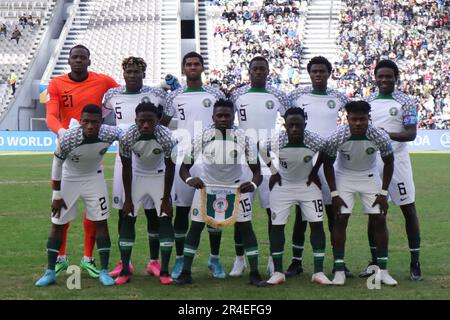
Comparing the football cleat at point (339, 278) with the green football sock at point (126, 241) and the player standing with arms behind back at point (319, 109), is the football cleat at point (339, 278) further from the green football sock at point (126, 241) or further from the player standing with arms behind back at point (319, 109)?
the green football sock at point (126, 241)

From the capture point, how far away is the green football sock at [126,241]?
30.3ft

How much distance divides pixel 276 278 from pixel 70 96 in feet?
11.2

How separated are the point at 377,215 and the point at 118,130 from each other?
10.4 ft

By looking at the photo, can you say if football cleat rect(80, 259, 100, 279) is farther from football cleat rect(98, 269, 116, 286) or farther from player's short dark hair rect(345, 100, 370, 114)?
player's short dark hair rect(345, 100, 370, 114)

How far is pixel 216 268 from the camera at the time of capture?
9.67m

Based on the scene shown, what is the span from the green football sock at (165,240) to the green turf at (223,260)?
9.2 inches

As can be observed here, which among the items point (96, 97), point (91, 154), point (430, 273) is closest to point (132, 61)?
point (96, 97)

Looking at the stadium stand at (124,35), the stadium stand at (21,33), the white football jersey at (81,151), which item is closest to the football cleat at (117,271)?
the white football jersey at (81,151)

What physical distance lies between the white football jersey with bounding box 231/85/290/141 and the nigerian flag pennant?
108 cm

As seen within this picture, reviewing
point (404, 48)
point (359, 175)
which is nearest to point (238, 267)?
point (359, 175)

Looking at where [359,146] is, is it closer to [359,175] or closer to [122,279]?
[359,175]

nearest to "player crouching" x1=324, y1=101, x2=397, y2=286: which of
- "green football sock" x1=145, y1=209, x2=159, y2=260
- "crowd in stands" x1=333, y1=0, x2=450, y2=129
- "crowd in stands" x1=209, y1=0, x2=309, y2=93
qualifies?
"green football sock" x1=145, y1=209, x2=159, y2=260

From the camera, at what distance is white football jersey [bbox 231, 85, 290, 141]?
9859 mm
